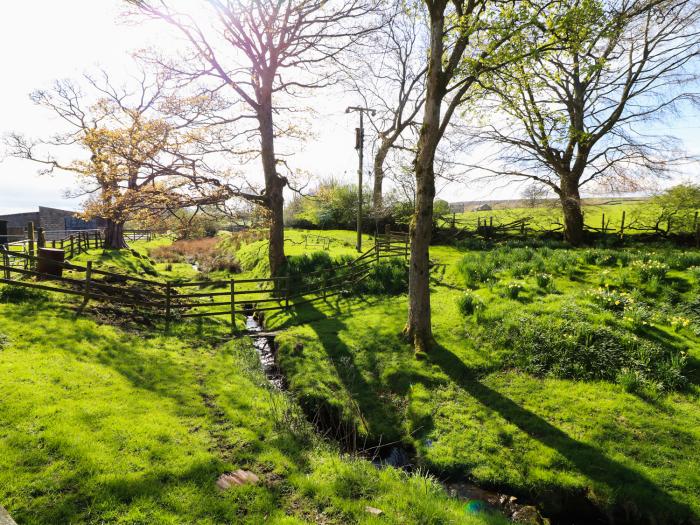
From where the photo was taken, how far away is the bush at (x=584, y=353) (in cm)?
735

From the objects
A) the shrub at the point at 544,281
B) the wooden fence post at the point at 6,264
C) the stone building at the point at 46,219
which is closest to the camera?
the wooden fence post at the point at 6,264

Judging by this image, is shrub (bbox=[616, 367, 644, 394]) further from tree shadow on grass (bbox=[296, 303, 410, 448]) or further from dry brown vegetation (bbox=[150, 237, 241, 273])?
dry brown vegetation (bbox=[150, 237, 241, 273])

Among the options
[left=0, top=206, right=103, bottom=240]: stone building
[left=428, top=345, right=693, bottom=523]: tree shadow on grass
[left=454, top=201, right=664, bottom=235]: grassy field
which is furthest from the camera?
[left=0, top=206, right=103, bottom=240]: stone building

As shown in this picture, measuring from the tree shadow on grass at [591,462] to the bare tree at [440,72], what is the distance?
233cm

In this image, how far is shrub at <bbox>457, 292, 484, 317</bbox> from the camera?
10.6 m

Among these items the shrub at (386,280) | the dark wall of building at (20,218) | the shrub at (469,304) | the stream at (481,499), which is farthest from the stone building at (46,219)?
the stream at (481,499)

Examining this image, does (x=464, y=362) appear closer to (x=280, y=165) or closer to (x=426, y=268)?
(x=426, y=268)

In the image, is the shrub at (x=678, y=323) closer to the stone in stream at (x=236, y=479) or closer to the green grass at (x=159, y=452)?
the green grass at (x=159, y=452)

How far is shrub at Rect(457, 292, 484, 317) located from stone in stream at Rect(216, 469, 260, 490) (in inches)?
298

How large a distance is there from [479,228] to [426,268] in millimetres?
23629

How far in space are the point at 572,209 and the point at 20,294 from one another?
26.4m

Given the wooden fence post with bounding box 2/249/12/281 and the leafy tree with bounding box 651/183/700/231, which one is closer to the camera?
the wooden fence post with bounding box 2/249/12/281

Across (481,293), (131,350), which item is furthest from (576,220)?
(131,350)

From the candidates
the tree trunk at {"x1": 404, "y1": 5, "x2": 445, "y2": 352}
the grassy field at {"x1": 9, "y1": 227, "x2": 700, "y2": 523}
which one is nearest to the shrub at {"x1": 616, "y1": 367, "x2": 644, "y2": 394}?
the grassy field at {"x1": 9, "y1": 227, "x2": 700, "y2": 523}
